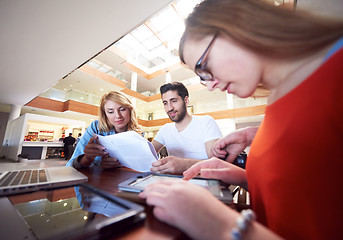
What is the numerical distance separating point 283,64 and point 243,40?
142 mm

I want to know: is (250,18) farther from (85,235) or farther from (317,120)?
(85,235)

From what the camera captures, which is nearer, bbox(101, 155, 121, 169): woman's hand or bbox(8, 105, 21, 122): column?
bbox(101, 155, 121, 169): woman's hand

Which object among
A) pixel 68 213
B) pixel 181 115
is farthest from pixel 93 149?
pixel 181 115

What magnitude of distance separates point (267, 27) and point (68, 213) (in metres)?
0.86

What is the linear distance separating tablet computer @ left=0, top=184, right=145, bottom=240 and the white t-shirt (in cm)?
139

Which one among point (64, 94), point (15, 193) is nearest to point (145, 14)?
point (15, 193)

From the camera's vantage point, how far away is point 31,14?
196 centimetres

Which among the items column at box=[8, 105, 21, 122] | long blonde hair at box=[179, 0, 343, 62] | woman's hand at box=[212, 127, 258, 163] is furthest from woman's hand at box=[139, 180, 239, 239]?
column at box=[8, 105, 21, 122]

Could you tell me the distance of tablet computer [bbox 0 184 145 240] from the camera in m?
0.24

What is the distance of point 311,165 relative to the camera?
30cm

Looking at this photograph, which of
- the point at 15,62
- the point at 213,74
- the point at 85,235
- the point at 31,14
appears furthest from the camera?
the point at 15,62

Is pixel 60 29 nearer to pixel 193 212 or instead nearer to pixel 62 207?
pixel 62 207

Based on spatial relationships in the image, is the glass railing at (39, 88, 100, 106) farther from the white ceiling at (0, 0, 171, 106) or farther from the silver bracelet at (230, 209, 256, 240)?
the silver bracelet at (230, 209, 256, 240)

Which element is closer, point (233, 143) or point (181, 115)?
point (233, 143)
